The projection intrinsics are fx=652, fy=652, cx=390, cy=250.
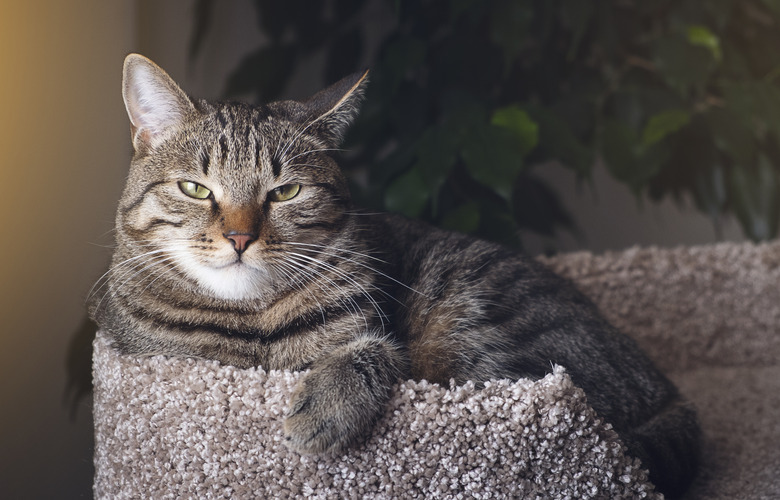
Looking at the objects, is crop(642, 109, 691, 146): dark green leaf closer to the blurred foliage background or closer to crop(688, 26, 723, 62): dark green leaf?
the blurred foliage background

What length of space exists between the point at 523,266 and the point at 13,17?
875 millimetres

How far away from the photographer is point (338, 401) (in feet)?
2.45

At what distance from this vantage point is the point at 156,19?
1.51m

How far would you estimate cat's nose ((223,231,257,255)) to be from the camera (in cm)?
83

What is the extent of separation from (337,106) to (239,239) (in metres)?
0.27

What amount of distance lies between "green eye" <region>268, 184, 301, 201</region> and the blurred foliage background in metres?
0.39

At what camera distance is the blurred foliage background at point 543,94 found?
1.40 metres

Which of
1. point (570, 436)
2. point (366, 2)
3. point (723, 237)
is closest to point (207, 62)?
point (366, 2)

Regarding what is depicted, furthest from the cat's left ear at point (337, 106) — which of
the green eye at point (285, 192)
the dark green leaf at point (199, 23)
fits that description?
the dark green leaf at point (199, 23)

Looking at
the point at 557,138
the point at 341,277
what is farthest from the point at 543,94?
the point at 341,277

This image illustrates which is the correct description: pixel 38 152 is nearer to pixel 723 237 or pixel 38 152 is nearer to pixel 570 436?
pixel 570 436

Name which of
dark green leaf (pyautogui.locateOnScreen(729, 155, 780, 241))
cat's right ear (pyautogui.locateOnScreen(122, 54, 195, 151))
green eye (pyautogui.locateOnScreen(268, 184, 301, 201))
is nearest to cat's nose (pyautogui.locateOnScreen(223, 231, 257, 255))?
green eye (pyautogui.locateOnScreen(268, 184, 301, 201))

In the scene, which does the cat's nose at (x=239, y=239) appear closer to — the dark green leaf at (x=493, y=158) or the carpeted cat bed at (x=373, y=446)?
the carpeted cat bed at (x=373, y=446)

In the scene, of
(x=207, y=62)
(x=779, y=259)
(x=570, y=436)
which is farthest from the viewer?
(x=207, y=62)
